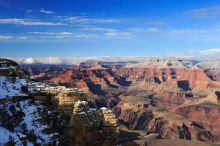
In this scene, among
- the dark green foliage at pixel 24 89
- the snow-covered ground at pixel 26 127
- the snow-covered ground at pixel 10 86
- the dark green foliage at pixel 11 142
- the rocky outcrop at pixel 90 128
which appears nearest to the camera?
the dark green foliage at pixel 11 142

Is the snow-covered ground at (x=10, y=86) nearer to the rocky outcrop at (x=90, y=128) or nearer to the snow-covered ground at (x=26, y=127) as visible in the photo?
the snow-covered ground at (x=26, y=127)

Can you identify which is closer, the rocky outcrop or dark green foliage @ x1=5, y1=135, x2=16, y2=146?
dark green foliage @ x1=5, y1=135, x2=16, y2=146

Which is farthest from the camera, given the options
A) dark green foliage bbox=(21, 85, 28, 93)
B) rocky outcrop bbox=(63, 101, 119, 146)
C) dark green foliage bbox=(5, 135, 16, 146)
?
dark green foliage bbox=(21, 85, 28, 93)

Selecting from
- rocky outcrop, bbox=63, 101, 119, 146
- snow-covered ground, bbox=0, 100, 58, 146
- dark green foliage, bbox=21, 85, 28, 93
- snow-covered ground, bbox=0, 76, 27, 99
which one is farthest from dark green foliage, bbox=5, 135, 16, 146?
dark green foliage, bbox=21, 85, 28, 93

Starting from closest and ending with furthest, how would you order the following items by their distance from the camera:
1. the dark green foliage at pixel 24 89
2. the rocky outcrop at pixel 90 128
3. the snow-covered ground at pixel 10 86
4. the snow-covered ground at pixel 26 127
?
the snow-covered ground at pixel 26 127
the rocky outcrop at pixel 90 128
the snow-covered ground at pixel 10 86
the dark green foliage at pixel 24 89

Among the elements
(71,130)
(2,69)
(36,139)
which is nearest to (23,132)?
(36,139)

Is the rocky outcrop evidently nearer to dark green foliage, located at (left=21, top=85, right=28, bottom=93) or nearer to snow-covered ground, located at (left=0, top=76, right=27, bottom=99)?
dark green foliage, located at (left=21, top=85, right=28, bottom=93)

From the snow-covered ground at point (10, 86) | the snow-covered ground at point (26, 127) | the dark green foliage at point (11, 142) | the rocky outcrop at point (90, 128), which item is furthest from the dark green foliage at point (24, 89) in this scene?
the dark green foliage at point (11, 142)

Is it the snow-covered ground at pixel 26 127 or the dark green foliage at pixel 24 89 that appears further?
the dark green foliage at pixel 24 89
